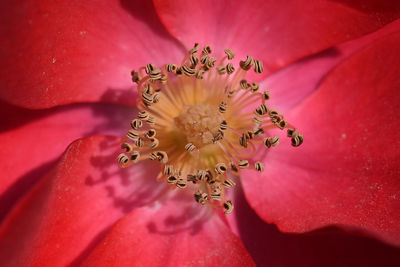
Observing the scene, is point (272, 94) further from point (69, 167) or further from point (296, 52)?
point (69, 167)

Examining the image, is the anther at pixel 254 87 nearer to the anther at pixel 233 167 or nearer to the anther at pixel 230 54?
the anther at pixel 230 54

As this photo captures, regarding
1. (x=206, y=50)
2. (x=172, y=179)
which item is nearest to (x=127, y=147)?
(x=172, y=179)

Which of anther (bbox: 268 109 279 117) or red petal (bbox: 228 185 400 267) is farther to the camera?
anther (bbox: 268 109 279 117)

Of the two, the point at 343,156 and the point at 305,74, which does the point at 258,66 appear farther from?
the point at 343,156

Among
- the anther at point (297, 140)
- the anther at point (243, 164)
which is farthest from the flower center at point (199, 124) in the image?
the anther at point (297, 140)

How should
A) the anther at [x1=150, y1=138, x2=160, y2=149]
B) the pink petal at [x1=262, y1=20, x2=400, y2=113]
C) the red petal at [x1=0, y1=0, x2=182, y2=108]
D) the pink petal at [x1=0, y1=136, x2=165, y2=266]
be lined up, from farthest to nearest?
the pink petal at [x1=262, y1=20, x2=400, y2=113]
the anther at [x1=150, y1=138, x2=160, y2=149]
the red petal at [x1=0, y1=0, x2=182, y2=108]
the pink petal at [x1=0, y1=136, x2=165, y2=266]

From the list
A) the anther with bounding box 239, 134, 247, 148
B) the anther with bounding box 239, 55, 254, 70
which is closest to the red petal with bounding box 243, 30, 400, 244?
the anther with bounding box 239, 134, 247, 148

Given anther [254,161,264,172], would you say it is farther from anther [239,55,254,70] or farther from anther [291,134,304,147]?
anther [239,55,254,70]
